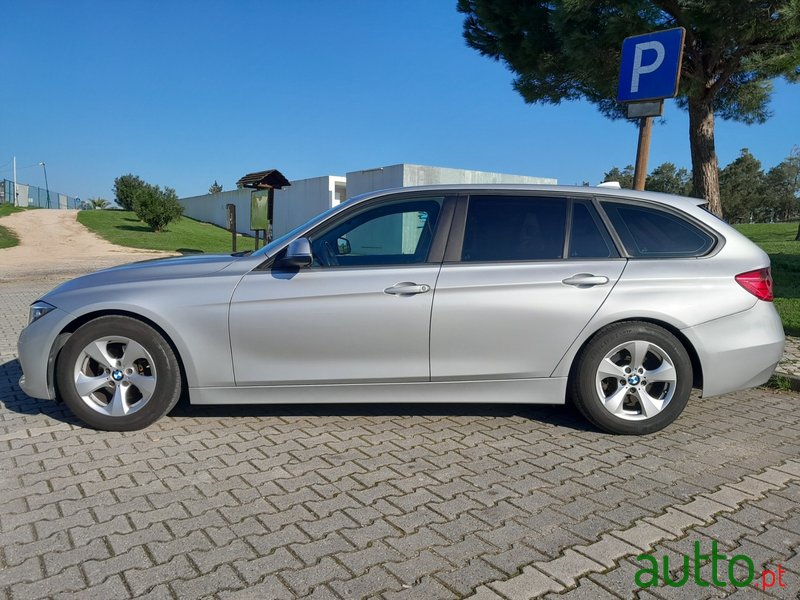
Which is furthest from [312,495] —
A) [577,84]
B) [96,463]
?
[577,84]

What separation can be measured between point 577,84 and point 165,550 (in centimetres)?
1260

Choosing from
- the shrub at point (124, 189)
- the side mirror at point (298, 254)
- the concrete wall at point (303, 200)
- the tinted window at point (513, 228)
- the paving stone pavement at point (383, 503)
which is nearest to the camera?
the paving stone pavement at point (383, 503)

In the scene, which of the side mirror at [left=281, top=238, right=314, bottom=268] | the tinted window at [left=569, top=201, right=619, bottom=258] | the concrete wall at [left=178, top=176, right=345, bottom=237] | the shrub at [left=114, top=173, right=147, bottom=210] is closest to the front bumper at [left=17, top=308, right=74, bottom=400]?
the side mirror at [left=281, top=238, right=314, bottom=268]

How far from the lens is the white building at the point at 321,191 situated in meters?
18.2

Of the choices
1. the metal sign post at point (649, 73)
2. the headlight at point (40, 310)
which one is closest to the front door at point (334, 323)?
the headlight at point (40, 310)

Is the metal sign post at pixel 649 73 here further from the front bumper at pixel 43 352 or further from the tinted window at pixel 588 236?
the front bumper at pixel 43 352

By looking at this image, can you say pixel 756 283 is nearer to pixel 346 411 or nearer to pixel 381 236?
pixel 381 236

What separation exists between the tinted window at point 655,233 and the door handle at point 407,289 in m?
1.42

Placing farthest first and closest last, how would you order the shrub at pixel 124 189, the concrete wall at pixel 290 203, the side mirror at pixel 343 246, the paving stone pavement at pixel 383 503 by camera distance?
the shrub at pixel 124 189
the concrete wall at pixel 290 203
the side mirror at pixel 343 246
the paving stone pavement at pixel 383 503

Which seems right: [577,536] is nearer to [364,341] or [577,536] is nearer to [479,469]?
[479,469]

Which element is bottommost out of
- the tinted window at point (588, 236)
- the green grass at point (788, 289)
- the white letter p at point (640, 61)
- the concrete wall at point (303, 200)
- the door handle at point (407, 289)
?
the green grass at point (788, 289)

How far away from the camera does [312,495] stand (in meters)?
3.17

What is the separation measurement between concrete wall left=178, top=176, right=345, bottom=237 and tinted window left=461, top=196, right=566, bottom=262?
24.6 metres

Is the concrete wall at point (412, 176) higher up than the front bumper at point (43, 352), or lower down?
higher up
